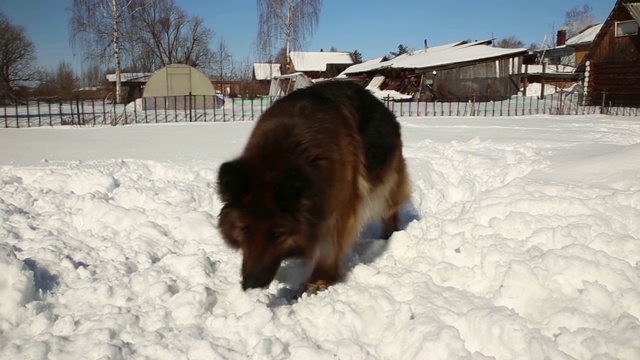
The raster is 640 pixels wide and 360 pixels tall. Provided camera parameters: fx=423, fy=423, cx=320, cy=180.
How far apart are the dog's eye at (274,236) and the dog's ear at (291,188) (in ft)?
0.56

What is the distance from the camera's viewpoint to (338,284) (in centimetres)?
369

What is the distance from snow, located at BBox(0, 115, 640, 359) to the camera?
2727 mm

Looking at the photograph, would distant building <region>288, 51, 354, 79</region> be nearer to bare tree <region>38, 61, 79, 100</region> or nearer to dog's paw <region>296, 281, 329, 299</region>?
bare tree <region>38, 61, 79, 100</region>

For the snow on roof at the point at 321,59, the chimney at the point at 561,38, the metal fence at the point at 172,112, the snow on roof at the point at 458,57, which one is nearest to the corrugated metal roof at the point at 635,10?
the metal fence at the point at 172,112

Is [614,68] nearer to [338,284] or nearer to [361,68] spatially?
[361,68]

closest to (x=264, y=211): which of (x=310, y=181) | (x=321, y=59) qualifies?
(x=310, y=181)

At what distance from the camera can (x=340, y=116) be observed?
377 cm

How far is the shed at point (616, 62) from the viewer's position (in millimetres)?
28250

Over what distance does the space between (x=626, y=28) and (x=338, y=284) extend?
3489cm

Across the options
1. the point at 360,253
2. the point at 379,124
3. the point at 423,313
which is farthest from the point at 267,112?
the point at 423,313

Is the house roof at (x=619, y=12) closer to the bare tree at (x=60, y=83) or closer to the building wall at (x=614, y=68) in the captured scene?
the building wall at (x=614, y=68)

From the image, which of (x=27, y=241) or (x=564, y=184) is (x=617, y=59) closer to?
(x=564, y=184)

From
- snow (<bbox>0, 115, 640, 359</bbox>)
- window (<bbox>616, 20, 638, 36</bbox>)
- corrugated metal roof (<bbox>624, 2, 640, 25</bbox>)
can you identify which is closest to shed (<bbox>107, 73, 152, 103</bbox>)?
snow (<bbox>0, 115, 640, 359</bbox>)

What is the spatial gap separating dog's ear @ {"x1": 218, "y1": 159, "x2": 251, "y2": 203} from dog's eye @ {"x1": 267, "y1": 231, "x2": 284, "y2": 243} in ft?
1.04
